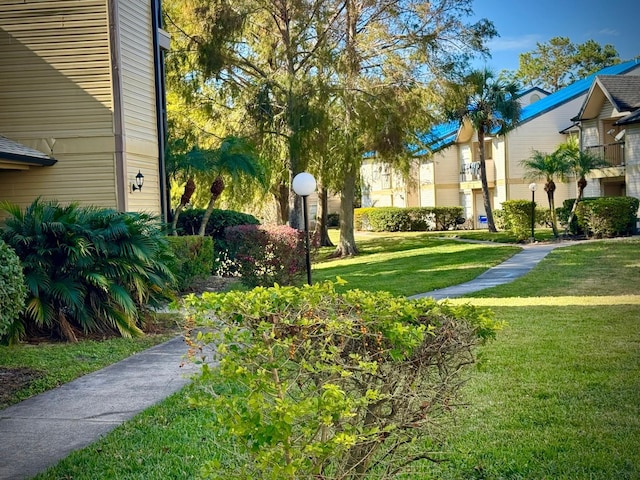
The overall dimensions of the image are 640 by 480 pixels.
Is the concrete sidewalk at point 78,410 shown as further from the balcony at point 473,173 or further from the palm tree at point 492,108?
the balcony at point 473,173

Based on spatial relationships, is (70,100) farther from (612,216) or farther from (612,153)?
(612,153)

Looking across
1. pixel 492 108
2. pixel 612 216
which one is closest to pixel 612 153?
pixel 492 108

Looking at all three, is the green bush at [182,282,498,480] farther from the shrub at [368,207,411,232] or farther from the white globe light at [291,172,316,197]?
the shrub at [368,207,411,232]

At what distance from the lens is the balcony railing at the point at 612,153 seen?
30.4m

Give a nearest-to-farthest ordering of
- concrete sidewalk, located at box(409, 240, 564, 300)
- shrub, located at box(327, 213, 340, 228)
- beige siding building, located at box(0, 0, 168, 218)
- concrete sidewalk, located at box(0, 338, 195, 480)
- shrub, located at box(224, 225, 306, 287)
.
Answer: concrete sidewalk, located at box(0, 338, 195, 480)
concrete sidewalk, located at box(409, 240, 564, 300)
beige siding building, located at box(0, 0, 168, 218)
shrub, located at box(224, 225, 306, 287)
shrub, located at box(327, 213, 340, 228)

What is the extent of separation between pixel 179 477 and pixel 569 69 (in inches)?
2263

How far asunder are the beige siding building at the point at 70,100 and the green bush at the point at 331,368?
11.6m

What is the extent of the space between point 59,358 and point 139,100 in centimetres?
844

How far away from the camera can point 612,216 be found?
24.8 meters

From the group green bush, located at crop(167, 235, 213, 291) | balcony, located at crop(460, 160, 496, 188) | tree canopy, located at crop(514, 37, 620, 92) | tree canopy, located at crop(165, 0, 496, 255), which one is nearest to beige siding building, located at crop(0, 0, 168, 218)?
green bush, located at crop(167, 235, 213, 291)

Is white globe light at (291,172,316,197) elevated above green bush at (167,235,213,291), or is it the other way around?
white globe light at (291,172,316,197)

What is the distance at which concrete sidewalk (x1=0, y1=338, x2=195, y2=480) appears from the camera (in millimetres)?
4895

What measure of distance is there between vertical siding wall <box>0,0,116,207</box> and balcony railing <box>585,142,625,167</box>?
75.8ft

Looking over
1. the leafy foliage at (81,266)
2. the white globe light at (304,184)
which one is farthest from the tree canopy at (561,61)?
the leafy foliage at (81,266)
